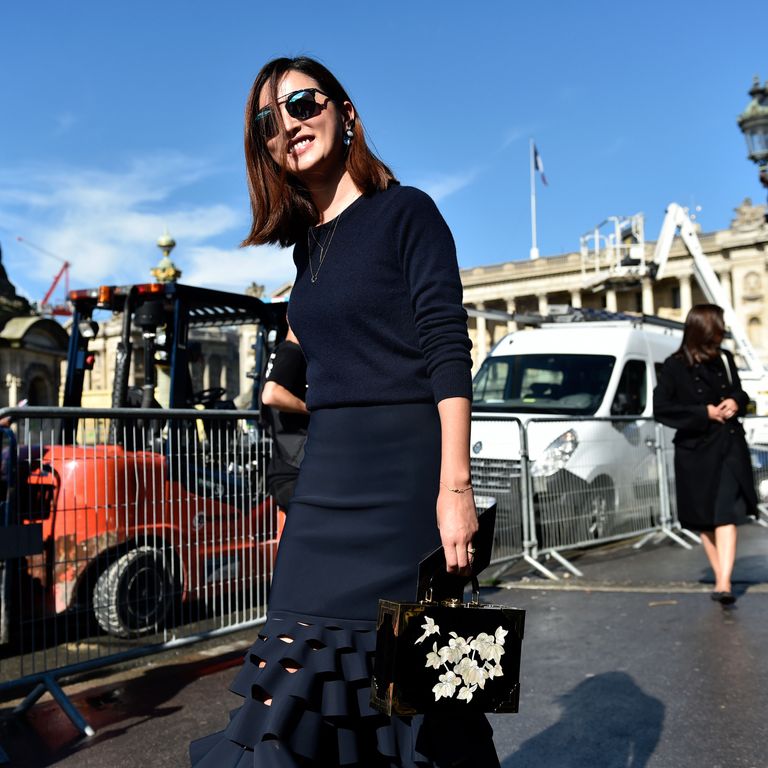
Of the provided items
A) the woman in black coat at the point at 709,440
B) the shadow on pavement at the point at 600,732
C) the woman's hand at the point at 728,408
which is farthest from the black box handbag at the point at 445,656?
the woman's hand at the point at 728,408

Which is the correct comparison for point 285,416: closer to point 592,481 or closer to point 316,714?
point 316,714

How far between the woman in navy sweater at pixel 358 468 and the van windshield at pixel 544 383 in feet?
25.7

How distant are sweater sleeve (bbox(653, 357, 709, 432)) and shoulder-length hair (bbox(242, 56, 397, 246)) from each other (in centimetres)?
442

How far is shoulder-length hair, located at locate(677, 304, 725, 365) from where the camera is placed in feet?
20.3

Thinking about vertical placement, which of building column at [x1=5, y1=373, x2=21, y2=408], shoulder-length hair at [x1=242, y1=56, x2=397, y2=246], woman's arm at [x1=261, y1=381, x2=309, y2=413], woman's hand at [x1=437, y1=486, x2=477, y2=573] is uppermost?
building column at [x1=5, y1=373, x2=21, y2=408]

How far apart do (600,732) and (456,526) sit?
2.19 metres

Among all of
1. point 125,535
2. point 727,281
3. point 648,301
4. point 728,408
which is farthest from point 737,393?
point 648,301

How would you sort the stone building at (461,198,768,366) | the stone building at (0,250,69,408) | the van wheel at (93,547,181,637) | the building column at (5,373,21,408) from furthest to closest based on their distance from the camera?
the stone building at (461,198,768,366) < the building column at (5,373,21,408) < the stone building at (0,250,69,408) < the van wheel at (93,547,181,637)

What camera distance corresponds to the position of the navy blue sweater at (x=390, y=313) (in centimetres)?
203

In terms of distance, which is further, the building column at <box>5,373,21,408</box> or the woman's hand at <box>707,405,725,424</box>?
the building column at <box>5,373,21,408</box>

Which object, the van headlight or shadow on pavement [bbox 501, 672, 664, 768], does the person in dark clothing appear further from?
the van headlight

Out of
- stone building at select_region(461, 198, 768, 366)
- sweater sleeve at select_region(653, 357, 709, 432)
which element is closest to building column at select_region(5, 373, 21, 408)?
sweater sleeve at select_region(653, 357, 709, 432)

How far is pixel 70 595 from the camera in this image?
15.0 ft

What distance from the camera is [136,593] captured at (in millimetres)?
4969
